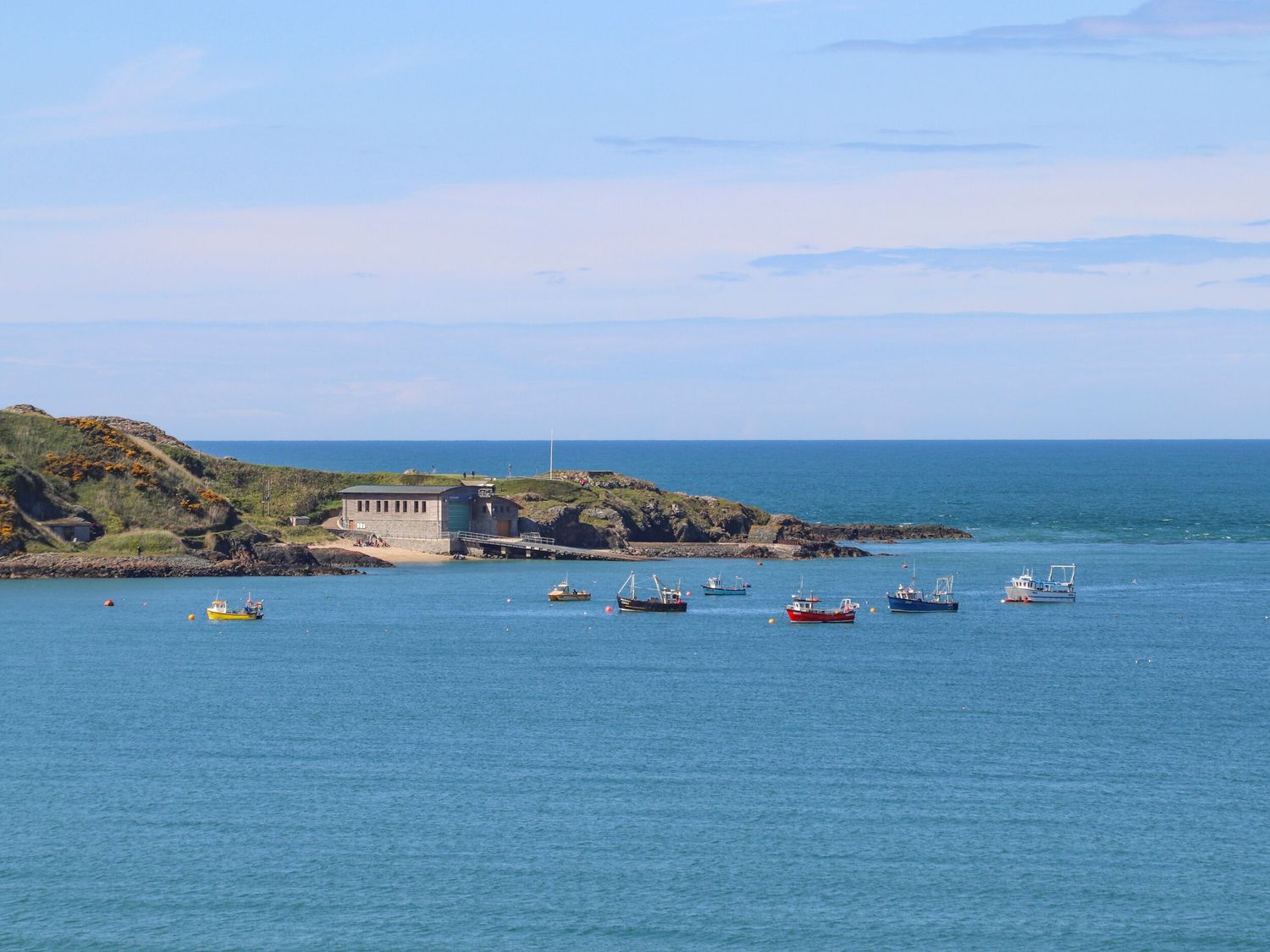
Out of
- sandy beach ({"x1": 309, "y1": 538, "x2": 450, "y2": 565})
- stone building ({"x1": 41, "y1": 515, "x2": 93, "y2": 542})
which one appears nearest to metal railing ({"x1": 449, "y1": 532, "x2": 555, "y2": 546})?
sandy beach ({"x1": 309, "y1": 538, "x2": 450, "y2": 565})

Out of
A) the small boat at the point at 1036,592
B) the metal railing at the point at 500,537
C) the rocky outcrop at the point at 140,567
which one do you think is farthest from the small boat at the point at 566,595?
the metal railing at the point at 500,537

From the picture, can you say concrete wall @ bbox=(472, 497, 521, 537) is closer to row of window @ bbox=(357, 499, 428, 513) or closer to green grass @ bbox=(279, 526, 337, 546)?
row of window @ bbox=(357, 499, 428, 513)

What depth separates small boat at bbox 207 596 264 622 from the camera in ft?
378

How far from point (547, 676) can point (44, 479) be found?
280ft

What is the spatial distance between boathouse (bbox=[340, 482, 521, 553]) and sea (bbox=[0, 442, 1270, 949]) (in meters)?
52.4

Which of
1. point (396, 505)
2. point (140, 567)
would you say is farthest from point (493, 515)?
point (140, 567)

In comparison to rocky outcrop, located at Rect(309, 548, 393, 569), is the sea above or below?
below

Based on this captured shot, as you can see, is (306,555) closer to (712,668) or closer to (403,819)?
(712,668)

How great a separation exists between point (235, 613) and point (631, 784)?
61.0m

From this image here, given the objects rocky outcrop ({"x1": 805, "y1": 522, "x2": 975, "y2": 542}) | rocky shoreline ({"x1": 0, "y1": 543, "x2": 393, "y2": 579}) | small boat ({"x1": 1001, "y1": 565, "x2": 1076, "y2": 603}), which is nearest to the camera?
small boat ({"x1": 1001, "y1": 565, "x2": 1076, "y2": 603})

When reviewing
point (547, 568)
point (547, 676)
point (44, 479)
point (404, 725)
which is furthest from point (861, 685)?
point (44, 479)

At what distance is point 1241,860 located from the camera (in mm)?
53531

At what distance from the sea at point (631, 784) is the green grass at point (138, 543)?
105ft

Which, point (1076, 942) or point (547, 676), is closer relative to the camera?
point (1076, 942)
